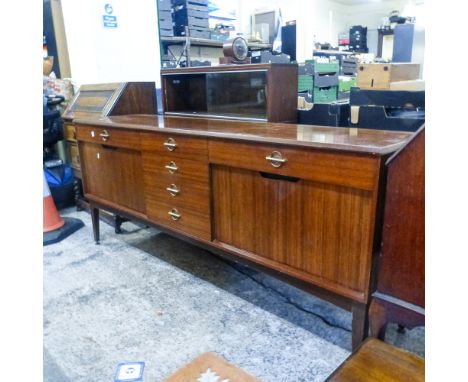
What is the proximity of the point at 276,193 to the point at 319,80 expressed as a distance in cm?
270

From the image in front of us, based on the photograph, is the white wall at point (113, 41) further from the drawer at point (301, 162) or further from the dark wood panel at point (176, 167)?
the drawer at point (301, 162)

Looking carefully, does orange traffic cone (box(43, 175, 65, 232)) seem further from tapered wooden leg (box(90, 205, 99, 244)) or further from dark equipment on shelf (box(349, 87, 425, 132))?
dark equipment on shelf (box(349, 87, 425, 132))

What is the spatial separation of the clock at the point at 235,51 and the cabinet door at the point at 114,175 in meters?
0.73

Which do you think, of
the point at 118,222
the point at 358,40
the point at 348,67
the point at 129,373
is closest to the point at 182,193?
the point at 129,373

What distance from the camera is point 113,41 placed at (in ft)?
9.55

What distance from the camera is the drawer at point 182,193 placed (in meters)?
1.55

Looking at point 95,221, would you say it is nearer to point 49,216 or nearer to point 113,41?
point 49,216

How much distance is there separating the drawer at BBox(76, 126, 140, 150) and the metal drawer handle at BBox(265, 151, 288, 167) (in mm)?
789

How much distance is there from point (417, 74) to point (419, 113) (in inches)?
36.3

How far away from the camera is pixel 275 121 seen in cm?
174

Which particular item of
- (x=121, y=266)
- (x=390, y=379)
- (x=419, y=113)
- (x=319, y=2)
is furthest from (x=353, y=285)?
(x=319, y=2)

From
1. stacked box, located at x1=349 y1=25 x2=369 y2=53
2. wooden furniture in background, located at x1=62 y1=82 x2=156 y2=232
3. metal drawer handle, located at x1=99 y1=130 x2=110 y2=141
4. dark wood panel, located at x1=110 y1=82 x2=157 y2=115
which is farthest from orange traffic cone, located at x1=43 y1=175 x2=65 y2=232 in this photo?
stacked box, located at x1=349 y1=25 x2=369 y2=53

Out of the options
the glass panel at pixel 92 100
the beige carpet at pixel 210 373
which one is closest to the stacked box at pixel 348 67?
the glass panel at pixel 92 100
